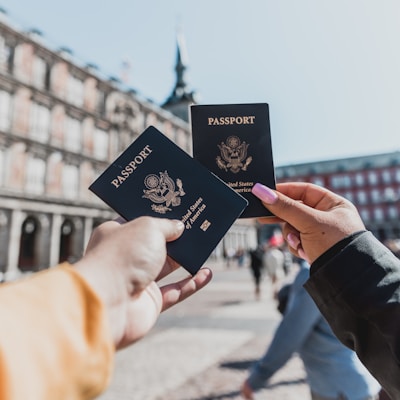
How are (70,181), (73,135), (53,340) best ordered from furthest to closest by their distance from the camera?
(73,135) < (70,181) < (53,340)

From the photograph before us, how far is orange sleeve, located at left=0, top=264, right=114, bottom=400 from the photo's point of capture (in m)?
0.58

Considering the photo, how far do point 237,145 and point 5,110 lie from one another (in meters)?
24.4

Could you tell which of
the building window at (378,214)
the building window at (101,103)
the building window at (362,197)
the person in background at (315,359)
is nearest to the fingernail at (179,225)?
the person in background at (315,359)

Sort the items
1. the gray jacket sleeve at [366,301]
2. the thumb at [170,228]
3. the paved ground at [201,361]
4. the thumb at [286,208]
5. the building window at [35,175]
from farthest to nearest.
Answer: the building window at [35,175] → the paved ground at [201,361] → the thumb at [286,208] → the thumb at [170,228] → the gray jacket sleeve at [366,301]

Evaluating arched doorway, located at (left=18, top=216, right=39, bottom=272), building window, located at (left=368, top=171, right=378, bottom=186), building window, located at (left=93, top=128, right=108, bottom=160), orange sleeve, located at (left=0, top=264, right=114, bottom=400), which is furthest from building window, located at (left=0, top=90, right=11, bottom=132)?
building window, located at (left=368, top=171, right=378, bottom=186)

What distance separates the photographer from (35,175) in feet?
75.2

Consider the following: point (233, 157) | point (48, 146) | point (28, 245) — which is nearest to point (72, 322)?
point (233, 157)

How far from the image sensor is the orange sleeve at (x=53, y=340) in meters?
0.58

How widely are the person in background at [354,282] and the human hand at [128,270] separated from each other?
0.52 m

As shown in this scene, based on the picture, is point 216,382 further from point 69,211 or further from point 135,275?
point 69,211

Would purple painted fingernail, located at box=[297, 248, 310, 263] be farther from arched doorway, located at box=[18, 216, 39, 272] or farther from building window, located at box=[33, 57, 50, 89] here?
building window, located at box=[33, 57, 50, 89]

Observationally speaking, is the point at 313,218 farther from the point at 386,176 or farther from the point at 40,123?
the point at 386,176

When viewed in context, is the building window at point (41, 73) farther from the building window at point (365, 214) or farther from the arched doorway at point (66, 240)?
the building window at point (365, 214)

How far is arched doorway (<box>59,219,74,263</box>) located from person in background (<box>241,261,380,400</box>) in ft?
83.1
